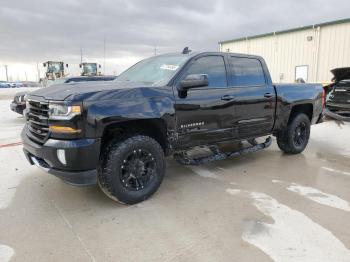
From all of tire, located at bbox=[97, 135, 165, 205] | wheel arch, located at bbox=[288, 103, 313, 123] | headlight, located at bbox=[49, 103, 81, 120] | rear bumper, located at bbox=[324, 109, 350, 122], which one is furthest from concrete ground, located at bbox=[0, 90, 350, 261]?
rear bumper, located at bbox=[324, 109, 350, 122]

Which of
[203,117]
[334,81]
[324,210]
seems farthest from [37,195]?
[334,81]

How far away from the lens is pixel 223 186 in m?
4.34

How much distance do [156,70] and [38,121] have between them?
1723 mm

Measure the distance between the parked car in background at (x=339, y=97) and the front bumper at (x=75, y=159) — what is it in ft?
24.2

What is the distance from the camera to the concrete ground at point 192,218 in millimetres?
2727

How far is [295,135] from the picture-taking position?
6.07 m

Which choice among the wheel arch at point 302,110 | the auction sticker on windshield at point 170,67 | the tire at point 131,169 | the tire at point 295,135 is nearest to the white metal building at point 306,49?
the wheel arch at point 302,110

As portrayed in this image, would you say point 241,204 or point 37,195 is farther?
point 37,195

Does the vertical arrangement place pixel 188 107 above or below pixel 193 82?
below

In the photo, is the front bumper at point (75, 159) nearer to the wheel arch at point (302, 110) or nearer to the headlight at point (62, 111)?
the headlight at point (62, 111)

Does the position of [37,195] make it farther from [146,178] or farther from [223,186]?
[223,186]

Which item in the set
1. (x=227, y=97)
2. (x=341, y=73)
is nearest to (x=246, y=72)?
(x=227, y=97)

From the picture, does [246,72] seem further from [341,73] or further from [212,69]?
[341,73]

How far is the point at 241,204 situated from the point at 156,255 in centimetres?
141
